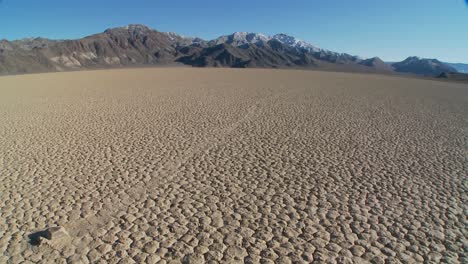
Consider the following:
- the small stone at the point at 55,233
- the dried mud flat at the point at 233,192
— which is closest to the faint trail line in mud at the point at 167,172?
the dried mud flat at the point at 233,192

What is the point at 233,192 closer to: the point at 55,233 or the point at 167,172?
the point at 167,172

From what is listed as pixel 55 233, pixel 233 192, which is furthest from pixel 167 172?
pixel 55 233

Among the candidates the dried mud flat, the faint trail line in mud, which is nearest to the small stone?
the dried mud flat

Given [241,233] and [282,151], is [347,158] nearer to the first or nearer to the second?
[282,151]

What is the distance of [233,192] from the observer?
20.8 feet

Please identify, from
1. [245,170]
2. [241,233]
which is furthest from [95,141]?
[241,233]

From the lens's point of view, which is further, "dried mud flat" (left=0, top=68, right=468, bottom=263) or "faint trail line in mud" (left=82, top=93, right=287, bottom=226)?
"faint trail line in mud" (left=82, top=93, right=287, bottom=226)

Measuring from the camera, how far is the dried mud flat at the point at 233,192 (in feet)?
15.0

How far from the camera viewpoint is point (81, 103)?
58.7 feet

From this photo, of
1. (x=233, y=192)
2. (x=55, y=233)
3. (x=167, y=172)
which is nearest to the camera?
(x=55, y=233)

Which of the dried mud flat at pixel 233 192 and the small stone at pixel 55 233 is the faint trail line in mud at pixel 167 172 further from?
the small stone at pixel 55 233

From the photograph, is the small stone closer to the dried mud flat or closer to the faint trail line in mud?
the dried mud flat

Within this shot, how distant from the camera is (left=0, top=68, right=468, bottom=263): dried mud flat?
4559 millimetres

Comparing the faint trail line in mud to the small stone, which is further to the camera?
the faint trail line in mud
